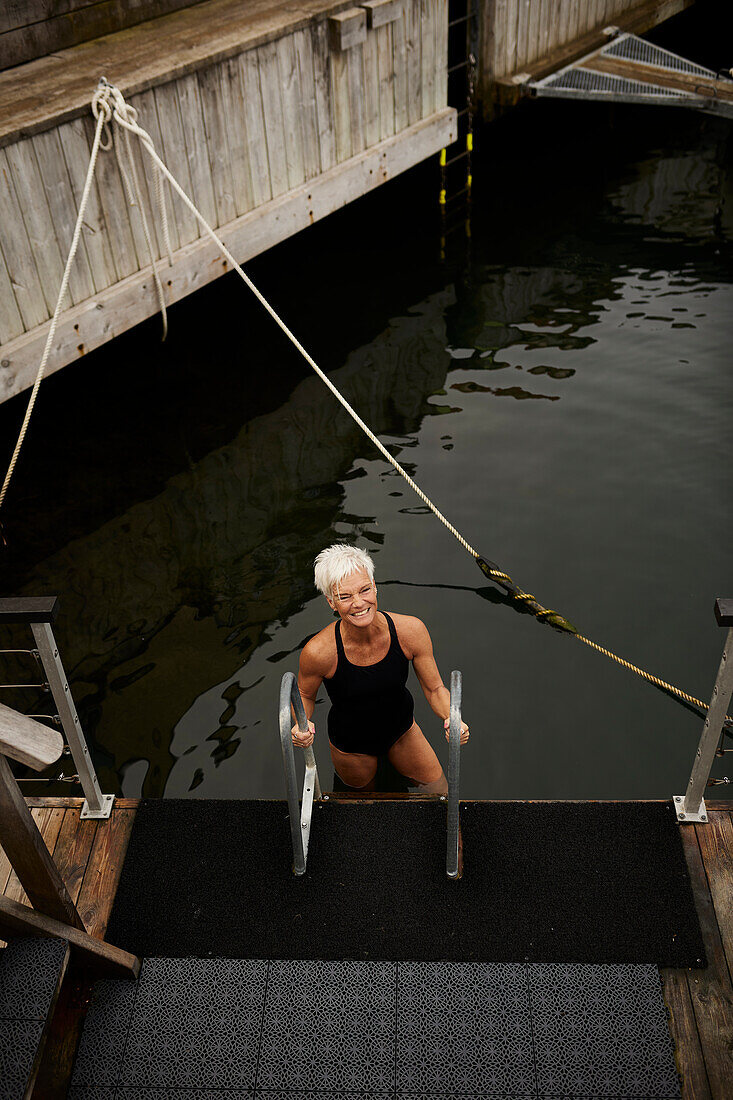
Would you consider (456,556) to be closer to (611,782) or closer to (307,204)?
(611,782)

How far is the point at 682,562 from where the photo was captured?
648 centimetres

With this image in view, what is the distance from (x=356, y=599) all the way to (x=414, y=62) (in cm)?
695

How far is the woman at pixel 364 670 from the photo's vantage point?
3.87 metres

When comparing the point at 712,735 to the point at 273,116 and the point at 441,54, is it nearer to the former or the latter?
the point at 273,116

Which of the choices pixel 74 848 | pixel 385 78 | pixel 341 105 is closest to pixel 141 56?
pixel 341 105

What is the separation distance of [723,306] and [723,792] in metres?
5.81

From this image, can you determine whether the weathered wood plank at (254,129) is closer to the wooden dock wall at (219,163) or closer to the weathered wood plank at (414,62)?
the wooden dock wall at (219,163)

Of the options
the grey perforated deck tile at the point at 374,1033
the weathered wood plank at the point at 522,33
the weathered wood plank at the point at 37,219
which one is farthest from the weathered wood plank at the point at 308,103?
the grey perforated deck tile at the point at 374,1033

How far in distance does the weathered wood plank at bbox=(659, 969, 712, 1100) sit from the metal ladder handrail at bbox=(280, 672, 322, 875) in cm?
148

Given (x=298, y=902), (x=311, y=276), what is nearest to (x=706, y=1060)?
(x=298, y=902)

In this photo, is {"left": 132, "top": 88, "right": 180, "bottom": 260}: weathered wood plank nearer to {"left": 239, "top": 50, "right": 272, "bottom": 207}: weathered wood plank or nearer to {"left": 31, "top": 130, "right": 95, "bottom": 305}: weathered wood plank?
{"left": 31, "top": 130, "right": 95, "bottom": 305}: weathered wood plank

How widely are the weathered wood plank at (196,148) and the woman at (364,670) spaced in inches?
164

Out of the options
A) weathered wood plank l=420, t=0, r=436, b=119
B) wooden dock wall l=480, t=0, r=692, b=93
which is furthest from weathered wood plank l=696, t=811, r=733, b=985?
wooden dock wall l=480, t=0, r=692, b=93

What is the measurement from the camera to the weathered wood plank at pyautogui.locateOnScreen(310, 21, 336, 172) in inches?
302
